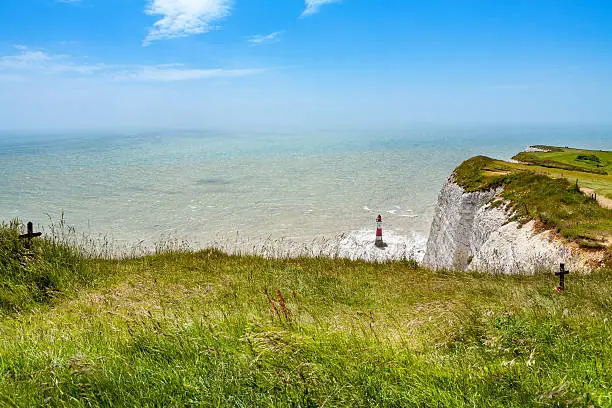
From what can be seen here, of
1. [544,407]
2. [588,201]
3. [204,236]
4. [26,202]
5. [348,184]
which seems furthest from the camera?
[348,184]

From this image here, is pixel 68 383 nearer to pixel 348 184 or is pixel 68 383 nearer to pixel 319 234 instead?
pixel 319 234

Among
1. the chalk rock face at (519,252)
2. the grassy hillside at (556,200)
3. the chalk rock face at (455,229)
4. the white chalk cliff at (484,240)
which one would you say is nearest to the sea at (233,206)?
the chalk rock face at (455,229)

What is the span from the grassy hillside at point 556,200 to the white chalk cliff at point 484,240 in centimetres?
64

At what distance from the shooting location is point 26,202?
46281mm

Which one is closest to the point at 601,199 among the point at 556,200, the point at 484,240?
the point at 556,200

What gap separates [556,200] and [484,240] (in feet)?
14.7

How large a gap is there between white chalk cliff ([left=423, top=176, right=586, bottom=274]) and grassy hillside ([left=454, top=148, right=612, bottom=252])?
2.11 ft

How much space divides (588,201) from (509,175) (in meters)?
7.15

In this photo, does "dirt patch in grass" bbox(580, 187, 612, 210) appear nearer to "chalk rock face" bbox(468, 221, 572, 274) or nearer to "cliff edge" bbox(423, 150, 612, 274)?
"cliff edge" bbox(423, 150, 612, 274)

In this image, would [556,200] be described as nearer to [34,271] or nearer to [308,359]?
[308,359]

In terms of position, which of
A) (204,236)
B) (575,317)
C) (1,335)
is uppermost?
(575,317)

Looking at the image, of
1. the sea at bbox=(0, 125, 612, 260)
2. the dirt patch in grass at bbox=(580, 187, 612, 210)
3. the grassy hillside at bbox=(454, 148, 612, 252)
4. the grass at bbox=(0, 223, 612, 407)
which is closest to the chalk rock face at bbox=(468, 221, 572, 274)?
the grassy hillside at bbox=(454, 148, 612, 252)

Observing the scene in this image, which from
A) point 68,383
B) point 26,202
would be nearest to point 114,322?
point 68,383

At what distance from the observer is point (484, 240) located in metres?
22.8
